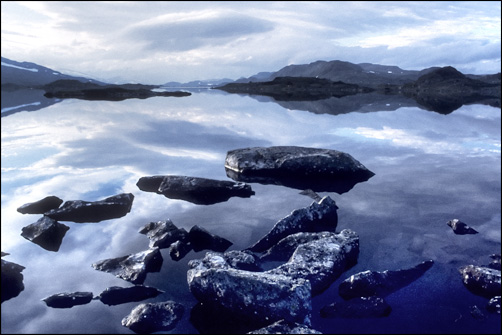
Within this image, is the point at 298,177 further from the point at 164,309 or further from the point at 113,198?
the point at 164,309

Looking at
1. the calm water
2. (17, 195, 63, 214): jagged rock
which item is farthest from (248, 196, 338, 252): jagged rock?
(17, 195, 63, 214): jagged rock

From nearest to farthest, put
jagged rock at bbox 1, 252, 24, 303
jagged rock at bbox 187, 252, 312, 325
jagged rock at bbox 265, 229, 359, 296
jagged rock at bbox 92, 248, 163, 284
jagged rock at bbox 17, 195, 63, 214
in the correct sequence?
jagged rock at bbox 187, 252, 312, 325 < jagged rock at bbox 265, 229, 359, 296 < jagged rock at bbox 1, 252, 24, 303 < jagged rock at bbox 92, 248, 163, 284 < jagged rock at bbox 17, 195, 63, 214

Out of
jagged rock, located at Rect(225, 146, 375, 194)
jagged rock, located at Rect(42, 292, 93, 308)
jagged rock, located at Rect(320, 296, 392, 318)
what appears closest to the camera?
jagged rock, located at Rect(320, 296, 392, 318)

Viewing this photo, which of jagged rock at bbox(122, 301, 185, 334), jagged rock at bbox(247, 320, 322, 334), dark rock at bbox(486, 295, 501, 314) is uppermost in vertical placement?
jagged rock at bbox(247, 320, 322, 334)

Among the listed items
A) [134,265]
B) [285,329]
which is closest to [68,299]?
[134,265]

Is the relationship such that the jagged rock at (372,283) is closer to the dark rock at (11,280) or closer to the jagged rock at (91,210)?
the dark rock at (11,280)

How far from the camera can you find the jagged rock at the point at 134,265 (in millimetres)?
8444

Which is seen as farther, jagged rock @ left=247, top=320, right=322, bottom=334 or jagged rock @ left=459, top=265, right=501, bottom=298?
jagged rock @ left=459, top=265, right=501, bottom=298

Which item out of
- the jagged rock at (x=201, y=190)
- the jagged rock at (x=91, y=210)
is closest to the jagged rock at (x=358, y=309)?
the jagged rock at (x=201, y=190)

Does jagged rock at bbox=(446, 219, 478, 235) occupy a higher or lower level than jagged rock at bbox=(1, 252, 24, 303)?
higher

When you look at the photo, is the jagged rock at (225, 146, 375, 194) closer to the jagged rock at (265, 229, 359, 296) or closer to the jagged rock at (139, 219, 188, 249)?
the jagged rock at (139, 219, 188, 249)

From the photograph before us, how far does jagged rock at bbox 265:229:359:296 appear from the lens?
7.92 metres

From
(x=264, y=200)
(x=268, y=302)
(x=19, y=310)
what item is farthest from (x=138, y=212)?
(x=268, y=302)

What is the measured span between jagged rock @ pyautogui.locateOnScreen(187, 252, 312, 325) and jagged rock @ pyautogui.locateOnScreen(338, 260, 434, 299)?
130cm
